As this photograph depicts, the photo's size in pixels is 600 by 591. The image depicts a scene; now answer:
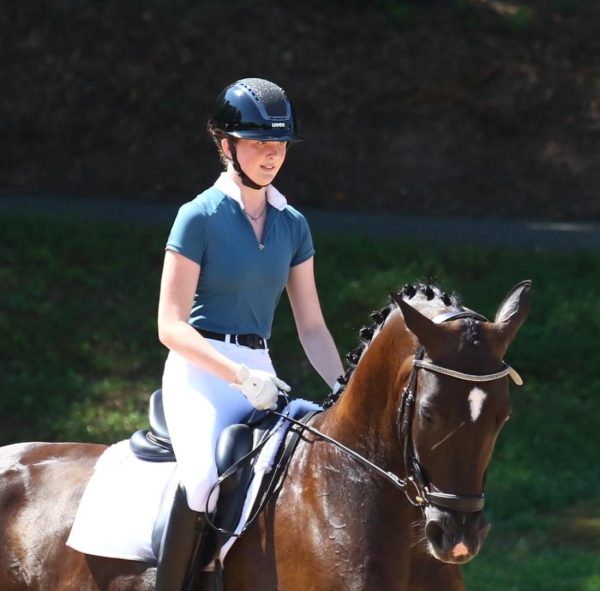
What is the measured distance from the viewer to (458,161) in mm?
15359

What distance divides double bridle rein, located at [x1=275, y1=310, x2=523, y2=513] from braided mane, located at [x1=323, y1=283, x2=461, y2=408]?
6.4 inches

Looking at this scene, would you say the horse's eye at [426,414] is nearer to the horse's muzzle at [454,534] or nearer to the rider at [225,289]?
the horse's muzzle at [454,534]

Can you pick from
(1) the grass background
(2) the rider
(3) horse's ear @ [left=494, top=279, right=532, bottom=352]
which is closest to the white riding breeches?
(2) the rider

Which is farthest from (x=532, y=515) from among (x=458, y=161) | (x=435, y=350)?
(x=458, y=161)

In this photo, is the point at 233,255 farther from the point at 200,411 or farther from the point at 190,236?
the point at 200,411

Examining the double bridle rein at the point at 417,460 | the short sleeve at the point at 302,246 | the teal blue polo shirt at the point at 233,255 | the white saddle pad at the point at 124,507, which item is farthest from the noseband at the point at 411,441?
the short sleeve at the point at 302,246

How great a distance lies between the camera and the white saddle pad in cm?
461

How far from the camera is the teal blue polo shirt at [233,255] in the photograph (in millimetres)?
4410

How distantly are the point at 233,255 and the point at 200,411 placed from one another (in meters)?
0.56

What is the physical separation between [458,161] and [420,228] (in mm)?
1696

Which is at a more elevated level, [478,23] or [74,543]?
[478,23]

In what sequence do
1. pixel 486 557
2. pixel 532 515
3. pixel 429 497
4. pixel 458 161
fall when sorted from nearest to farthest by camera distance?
A: pixel 429 497 → pixel 486 557 → pixel 532 515 → pixel 458 161

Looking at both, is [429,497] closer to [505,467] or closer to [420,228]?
[505,467]

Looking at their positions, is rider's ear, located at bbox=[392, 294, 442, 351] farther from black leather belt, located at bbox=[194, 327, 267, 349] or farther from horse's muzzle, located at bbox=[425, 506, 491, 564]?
black leather belt, located at bbox=[194, 327, 267, 349]
